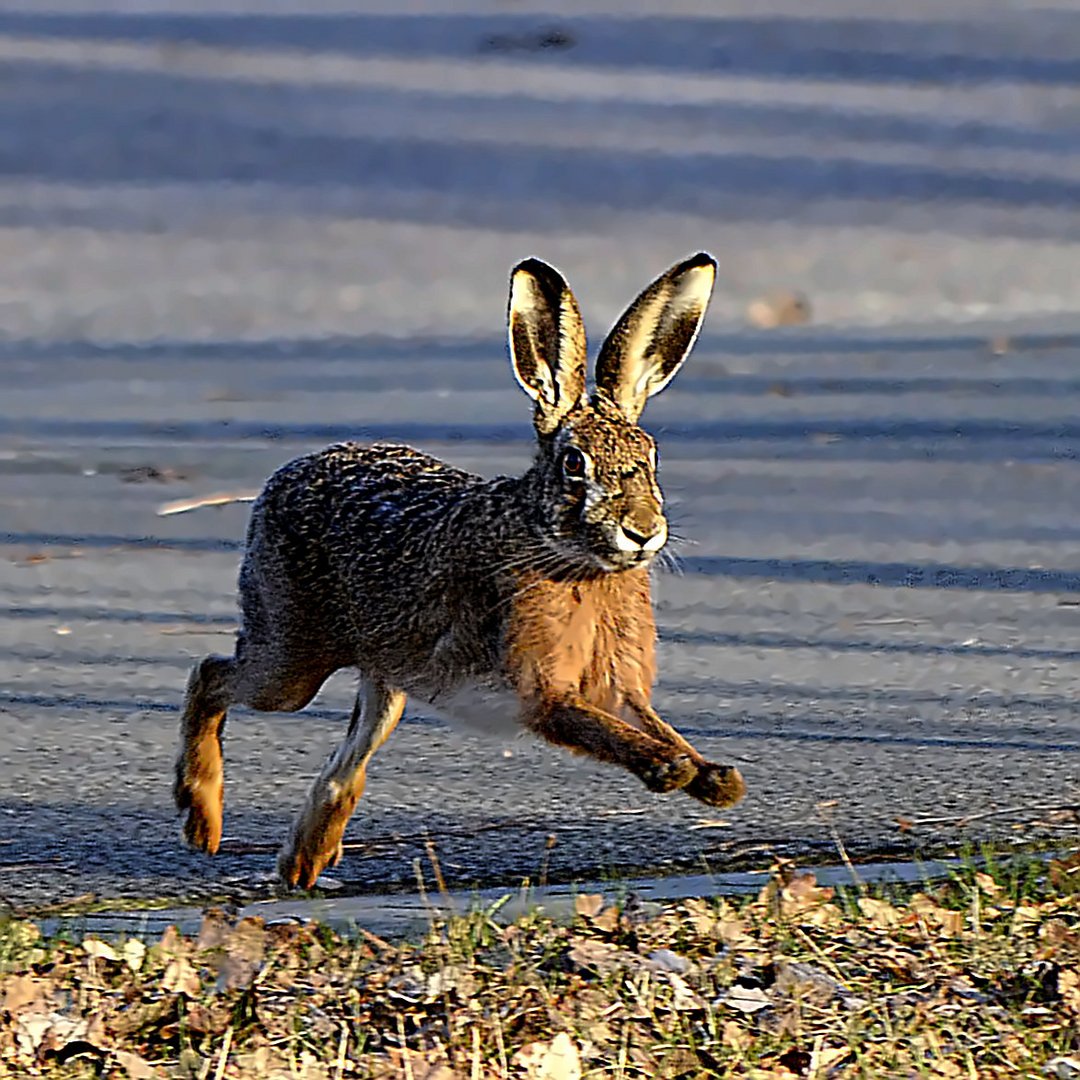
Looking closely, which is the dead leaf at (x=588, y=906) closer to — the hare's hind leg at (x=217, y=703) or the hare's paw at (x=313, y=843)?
the hare's paw at (x=313, y=843)

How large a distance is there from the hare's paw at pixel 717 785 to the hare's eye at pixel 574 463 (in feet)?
2.00

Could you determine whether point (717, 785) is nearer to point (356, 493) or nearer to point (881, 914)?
point (881, 914)

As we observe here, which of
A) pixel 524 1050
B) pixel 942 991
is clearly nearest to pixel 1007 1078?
pixel 942 991

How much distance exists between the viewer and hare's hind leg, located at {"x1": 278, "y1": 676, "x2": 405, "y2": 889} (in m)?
5.33

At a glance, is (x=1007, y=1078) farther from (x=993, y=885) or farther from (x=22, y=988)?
(x=22, y=988)

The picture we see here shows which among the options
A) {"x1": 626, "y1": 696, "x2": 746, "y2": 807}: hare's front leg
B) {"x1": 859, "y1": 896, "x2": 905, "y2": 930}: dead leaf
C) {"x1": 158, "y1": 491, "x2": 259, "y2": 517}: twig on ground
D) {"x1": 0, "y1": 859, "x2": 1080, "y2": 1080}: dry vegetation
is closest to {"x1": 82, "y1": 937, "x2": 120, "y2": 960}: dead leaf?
{"x1": 0, "y1": 859, "x2": 1080, "y2": 1080}: dry vegetation

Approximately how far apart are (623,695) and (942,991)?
33.9 inches

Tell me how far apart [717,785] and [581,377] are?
95 centimetres

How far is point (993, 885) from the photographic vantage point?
4.80 m

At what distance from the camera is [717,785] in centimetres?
429

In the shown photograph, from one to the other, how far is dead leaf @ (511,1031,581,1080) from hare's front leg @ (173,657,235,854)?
1.64m

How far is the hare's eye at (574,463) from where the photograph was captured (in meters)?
4.63

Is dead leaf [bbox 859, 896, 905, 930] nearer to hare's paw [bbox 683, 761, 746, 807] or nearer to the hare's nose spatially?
hare's paw [bbox 683, 761, 746, 807]

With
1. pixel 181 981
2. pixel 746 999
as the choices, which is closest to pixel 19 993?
pixel 181 981
